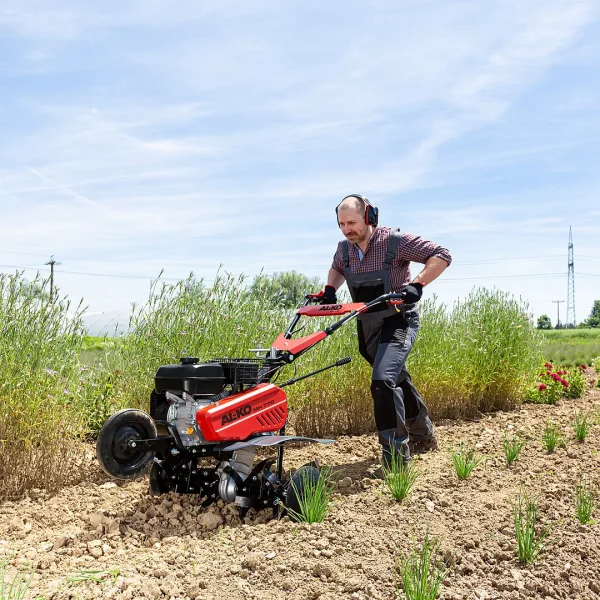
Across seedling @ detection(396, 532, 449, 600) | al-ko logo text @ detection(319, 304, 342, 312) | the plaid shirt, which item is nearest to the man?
the plaid shirt

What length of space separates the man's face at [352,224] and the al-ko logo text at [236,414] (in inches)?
62.1

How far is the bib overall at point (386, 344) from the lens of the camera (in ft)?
15.4

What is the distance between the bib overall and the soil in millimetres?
400

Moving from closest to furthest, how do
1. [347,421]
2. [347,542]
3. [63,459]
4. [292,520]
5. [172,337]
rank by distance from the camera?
[347,542]
[292,520]
[63,459]
[172,337]
[347,421]

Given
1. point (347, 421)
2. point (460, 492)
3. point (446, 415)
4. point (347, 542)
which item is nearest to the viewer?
point (347, 542)

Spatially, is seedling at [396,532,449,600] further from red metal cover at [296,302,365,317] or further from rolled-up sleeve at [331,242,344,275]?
rolled-up sleeve at [331,242,344,275]

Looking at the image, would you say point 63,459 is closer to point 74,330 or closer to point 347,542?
point 74,330

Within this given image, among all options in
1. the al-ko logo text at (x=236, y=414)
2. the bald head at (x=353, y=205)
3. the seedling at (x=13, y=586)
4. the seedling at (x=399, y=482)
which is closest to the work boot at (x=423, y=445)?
the seedling at (x=399, y=482)

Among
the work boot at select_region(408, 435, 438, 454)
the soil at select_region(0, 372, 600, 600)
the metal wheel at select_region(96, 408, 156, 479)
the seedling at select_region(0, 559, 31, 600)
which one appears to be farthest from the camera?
the work boot at select_region(408, 435, 438, 454)

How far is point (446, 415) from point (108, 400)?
12.4 feet

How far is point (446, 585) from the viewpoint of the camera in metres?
3.21

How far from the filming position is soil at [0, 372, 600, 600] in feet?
10.5

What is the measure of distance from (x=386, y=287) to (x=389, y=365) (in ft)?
1.87

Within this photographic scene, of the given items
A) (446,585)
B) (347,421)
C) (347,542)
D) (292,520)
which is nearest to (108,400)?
(347,421)
